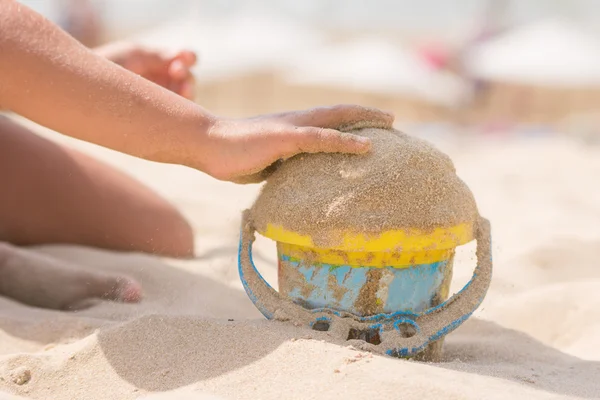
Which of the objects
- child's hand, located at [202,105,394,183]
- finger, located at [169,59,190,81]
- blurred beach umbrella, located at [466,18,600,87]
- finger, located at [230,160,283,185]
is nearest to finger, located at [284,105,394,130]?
child's hand, located at [202,105,394,183]

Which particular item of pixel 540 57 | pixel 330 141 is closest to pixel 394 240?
pixel 330 141

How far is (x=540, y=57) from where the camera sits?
1070cm

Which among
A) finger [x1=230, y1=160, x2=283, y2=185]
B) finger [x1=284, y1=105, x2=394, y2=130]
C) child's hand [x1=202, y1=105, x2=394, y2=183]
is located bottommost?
finger [x1=230, y1=160, x2=283, y2=185]

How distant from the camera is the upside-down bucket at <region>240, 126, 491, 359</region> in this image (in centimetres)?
131

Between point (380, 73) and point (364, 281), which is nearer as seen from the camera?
point (364, 281)

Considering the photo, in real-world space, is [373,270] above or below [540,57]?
below

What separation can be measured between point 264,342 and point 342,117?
50cm

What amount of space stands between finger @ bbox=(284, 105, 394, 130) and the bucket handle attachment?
290 millimetres

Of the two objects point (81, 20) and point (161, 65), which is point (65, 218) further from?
point (81, 20)

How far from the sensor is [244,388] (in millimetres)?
1140

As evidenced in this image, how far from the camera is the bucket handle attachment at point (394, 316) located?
1.32 metres

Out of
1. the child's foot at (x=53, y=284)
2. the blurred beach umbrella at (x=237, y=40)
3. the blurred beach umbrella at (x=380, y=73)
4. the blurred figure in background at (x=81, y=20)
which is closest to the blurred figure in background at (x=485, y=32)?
the blurred beach umbrella at (x=380, y=73)

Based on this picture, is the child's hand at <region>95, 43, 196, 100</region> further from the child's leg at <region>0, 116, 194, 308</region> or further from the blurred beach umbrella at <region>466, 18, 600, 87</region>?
the blurred beach umbrella at <region>466, 18, 600, 87</region>

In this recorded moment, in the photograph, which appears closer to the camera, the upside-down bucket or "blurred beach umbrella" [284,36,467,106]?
the upside-down bucket
